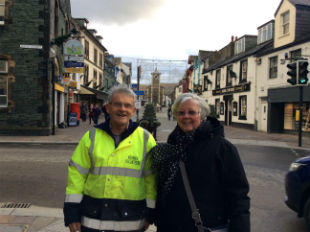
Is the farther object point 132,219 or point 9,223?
point 9,223

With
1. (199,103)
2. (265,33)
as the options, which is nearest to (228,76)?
(265,33)

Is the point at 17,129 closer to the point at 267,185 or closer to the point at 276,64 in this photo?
the point at 267,185

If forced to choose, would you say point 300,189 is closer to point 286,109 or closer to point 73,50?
point 73,50

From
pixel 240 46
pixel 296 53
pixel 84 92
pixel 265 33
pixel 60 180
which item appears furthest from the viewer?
pixel 240 46

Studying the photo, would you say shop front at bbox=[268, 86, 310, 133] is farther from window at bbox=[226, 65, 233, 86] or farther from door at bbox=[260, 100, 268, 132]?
window at bbox=[226, 65, 233, 86]

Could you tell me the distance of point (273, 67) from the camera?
66.0ft

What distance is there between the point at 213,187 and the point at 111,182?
2.50 ft

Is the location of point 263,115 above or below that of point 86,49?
below

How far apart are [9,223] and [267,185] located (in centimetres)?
528

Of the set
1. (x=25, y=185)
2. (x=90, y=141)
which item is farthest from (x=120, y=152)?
(x=25, y=185)

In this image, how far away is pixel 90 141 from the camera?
2.19 metres

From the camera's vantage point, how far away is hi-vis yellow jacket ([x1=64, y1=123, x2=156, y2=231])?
211 centimetres

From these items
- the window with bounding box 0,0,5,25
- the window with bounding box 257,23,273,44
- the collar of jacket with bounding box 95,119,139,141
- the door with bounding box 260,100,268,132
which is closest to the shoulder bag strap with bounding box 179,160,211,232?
the collar of jacket with bounding box 95,119,139,141

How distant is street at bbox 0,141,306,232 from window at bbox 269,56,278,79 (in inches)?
416
